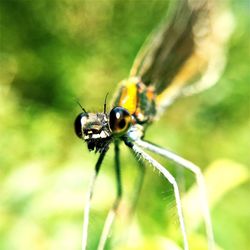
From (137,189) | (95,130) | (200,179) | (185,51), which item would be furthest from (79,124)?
(185,51)

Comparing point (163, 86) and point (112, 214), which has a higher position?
point (163, 86)

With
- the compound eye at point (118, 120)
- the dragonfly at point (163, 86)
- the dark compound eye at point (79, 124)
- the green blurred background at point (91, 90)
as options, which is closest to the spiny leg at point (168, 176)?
the dragonfly at point (163, 86)

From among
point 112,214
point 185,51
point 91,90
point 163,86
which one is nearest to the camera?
point 112,214

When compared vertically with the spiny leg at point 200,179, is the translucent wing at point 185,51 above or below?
above

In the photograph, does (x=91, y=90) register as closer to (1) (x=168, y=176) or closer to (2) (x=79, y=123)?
(2) (x=79, y=123)

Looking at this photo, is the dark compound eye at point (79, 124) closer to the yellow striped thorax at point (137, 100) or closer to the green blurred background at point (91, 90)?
the yellow striped thorax at point (137, 100)

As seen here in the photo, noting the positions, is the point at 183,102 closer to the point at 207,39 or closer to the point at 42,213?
the point at 207,39
